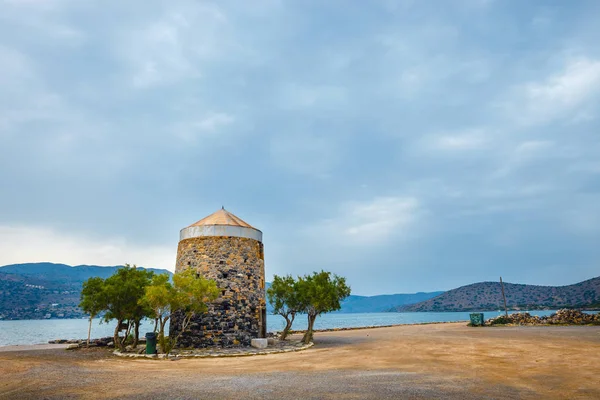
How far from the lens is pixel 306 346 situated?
73.6 feet

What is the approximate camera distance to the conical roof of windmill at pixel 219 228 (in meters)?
23.2

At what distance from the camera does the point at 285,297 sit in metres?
26.1

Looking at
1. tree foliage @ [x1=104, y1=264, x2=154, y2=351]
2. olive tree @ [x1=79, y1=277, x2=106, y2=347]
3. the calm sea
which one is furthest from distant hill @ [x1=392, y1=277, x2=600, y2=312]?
olive tree @ [x1=79, y1=277, x2=106, y2=347]

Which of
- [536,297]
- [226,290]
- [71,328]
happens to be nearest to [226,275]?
[226,290]

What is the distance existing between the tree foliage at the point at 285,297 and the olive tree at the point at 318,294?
1.57 ft

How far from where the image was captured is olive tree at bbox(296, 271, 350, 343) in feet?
79.6

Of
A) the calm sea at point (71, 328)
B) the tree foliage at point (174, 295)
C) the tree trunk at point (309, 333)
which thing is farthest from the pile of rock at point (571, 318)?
the tree foliage at point (174, 295)

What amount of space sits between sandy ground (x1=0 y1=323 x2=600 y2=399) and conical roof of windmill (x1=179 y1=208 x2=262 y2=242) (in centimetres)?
794

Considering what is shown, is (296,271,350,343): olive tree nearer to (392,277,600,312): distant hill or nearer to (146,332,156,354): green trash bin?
(146,332,156,354): green trash bin

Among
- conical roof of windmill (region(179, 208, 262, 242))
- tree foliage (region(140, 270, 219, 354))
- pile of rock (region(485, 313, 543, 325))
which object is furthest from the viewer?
pile of rock (region(485, 313, 543, 325))

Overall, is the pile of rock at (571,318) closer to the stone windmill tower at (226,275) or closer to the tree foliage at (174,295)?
the stone windmill tower at (226,275)

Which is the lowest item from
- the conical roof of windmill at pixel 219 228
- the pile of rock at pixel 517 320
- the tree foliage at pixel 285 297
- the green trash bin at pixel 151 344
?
the pile of rock at pixel 517 320

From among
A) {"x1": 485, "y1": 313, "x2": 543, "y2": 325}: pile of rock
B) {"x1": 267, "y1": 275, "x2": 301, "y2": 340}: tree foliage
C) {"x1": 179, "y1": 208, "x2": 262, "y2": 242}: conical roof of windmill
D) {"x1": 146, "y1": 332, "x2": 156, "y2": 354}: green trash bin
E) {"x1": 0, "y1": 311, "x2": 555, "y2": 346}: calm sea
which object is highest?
{"x1": 179, "y1": 208, "x2": 262, "y2": 242}: conical roof of windmill

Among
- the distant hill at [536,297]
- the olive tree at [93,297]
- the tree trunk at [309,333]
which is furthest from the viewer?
the distant hill at [536,297]
